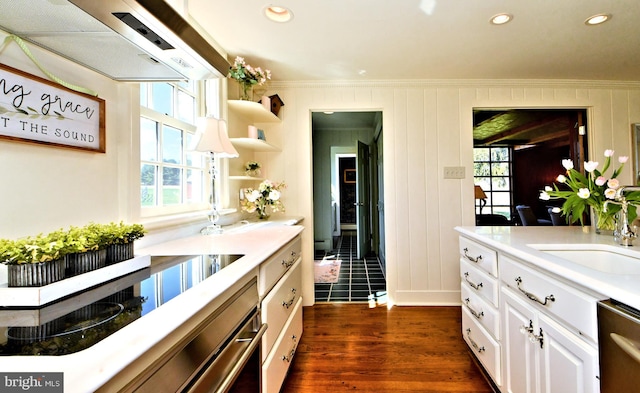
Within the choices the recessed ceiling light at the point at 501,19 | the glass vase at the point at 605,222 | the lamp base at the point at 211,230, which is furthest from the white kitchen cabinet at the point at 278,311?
the recessed ceiling light at the point at 501,19

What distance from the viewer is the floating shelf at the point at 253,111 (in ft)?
7.29

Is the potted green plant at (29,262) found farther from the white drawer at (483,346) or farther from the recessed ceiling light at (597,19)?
the recessed ceiling light at (597,19)

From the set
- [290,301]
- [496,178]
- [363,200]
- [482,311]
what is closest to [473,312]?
[482,311]

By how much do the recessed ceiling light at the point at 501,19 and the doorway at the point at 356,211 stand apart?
2.17 metres

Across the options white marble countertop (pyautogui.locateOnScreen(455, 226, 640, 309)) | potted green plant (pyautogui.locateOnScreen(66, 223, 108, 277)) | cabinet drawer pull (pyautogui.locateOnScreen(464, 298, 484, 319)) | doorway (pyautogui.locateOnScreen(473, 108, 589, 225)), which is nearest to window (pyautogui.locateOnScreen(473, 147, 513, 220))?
doorway (pyautogui.locateOnScreen(473, 108, 589, 225))

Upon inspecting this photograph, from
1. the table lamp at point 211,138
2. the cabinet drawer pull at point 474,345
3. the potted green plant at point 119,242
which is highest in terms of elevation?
the table lamp at point 211,138

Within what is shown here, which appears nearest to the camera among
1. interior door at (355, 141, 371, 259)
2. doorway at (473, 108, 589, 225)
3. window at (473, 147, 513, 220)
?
interior door at (355, 141, 371, 259)

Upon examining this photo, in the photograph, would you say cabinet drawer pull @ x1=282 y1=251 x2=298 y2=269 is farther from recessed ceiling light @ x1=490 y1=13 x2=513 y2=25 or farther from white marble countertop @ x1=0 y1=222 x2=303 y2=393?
recessed ceiling light @ x1=490 y1=13 x2=513 y2=25

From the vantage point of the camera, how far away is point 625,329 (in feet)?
2.39

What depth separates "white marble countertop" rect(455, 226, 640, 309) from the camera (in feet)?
2.55

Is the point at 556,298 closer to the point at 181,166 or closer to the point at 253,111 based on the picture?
the point at 181,166

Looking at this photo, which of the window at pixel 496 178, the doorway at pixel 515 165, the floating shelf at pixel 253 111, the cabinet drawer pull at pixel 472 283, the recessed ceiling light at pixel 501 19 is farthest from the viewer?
the window at pixel 496 178

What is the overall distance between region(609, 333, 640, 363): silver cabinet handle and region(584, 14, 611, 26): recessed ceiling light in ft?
6.76

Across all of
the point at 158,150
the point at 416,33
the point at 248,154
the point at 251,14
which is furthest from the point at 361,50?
the point at 158,150
